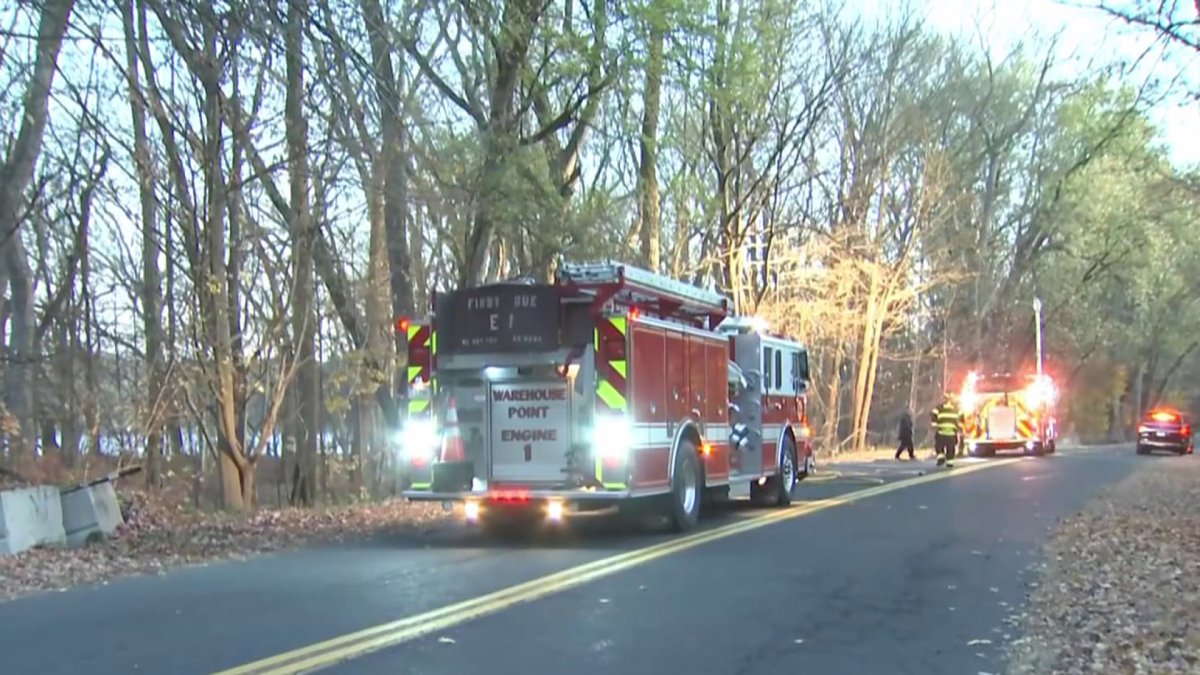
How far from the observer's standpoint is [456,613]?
28.5ft

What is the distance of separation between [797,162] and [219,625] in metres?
30.2

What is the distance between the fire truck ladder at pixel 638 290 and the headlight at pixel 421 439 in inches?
89.6

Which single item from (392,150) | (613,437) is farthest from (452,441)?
(392,150)

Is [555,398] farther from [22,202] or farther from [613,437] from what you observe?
[22,202]

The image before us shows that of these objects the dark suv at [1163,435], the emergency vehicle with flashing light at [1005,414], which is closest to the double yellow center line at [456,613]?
the emergency vehicle with flashing light at [1005,414]

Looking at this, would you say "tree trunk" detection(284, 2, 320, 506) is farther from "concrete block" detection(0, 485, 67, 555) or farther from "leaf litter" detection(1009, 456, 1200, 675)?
"leaf litter" detection(1009, 456, 1200, 675)

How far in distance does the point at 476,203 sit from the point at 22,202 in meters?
6.80

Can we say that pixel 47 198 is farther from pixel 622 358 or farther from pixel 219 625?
pixel 219 625

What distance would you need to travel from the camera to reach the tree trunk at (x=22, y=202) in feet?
39.1

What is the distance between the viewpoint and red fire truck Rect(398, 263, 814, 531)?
1340cm

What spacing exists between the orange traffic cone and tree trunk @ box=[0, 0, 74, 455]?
571 cm

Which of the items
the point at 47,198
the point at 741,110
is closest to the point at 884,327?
the point at 741,110

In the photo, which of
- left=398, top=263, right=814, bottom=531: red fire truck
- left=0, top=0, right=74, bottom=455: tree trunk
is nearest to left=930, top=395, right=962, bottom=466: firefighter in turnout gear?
left=398, top=263, right=814, bottom=531: red fire truck

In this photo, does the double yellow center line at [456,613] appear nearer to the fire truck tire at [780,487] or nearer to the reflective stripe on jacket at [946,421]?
the fire truck tire at [780,487]
